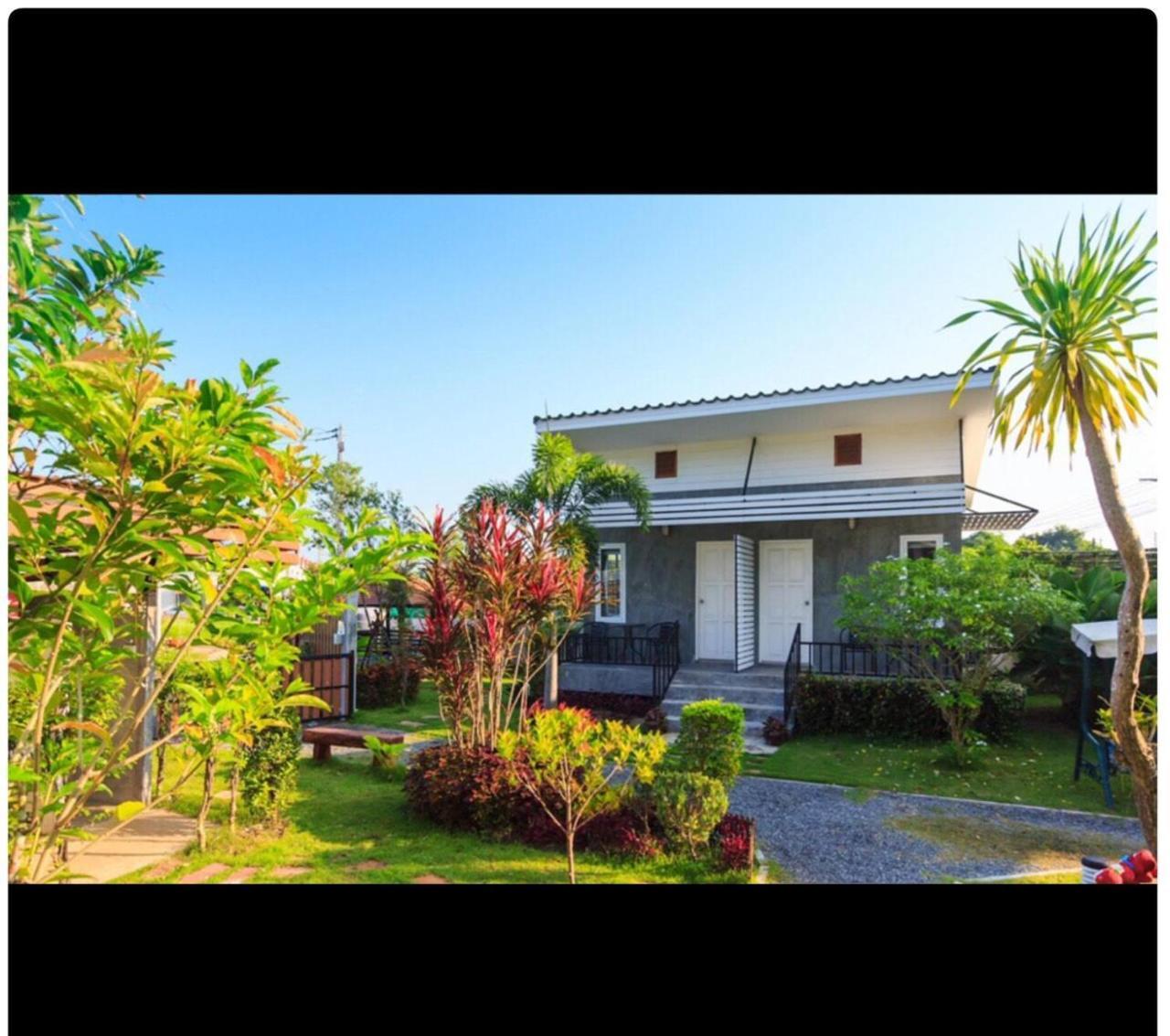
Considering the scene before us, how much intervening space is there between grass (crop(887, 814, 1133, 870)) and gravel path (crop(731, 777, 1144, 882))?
0.19 feet

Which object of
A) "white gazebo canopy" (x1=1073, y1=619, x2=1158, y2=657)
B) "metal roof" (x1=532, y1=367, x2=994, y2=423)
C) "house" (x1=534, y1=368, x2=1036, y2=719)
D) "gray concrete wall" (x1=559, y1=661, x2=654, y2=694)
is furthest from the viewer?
"gray concrete wall" (x1=559, y1=661, x2=654, y2=694)

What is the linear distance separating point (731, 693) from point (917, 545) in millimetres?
3144

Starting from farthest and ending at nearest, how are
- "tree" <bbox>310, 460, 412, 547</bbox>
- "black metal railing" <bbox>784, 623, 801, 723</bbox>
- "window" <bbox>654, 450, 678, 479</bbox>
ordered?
"tree" <bbox>310, 460, 412, 547</bbox> < "window" <bbox>654, 450, 678, 479</bbox> < "black metal railing" <bbox>784, 623, 801, 723</bbox>

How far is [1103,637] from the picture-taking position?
5082 mm

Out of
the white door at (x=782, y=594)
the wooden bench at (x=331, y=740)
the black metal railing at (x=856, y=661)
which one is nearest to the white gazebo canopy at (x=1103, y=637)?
the black metal railing at (x=856, y=661)

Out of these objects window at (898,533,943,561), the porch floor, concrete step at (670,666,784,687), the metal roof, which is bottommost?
concrete step at (670,666,784,687)

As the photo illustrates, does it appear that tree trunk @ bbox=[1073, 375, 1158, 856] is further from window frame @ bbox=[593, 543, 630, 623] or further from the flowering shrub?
window frame @ bbox=[593, 543, 630, 623]

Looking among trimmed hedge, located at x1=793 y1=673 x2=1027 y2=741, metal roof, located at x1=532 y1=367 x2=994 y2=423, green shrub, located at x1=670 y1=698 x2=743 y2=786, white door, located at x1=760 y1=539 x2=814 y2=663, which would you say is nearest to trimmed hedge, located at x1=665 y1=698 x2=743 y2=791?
green shrub, located at x1=670 y1=698 x2=743 y2=786

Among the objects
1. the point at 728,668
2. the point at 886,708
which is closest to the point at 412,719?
the point at 728,668

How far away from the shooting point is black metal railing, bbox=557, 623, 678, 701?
869cm

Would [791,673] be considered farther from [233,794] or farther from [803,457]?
[233,794]
